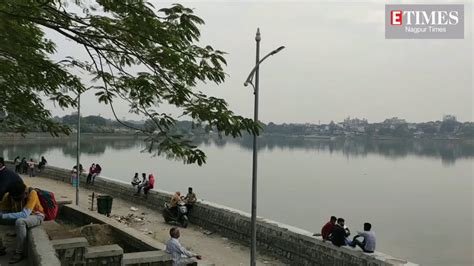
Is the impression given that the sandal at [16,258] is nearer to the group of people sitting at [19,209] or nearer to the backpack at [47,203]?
the group of people sitting at [19,209]

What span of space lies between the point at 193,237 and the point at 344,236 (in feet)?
16.6

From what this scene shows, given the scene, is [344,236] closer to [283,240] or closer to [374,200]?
[283,240]

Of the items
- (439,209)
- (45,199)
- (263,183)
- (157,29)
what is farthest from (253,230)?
(263,183)

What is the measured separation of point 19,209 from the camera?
6.54m

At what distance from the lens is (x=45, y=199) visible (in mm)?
7293

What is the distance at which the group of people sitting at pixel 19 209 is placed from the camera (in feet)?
20.2

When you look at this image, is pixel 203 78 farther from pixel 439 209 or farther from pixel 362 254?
pixel 439 209

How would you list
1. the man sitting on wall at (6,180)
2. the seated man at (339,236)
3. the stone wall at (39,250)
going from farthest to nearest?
the seated man at (339,236) < the man sitting on wall at (6,180) < the stone wall at (39,250)

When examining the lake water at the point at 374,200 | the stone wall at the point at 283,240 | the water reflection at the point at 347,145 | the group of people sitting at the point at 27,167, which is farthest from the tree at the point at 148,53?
the water reflection at the point at 347,145

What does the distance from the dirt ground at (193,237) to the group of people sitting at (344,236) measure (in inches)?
62.0

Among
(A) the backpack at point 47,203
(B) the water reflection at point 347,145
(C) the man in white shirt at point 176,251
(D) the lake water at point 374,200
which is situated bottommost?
(D) the lake water at point 374,200

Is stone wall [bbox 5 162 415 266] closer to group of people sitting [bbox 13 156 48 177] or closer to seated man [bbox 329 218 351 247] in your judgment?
seated man [bbox 329 218 351 247]

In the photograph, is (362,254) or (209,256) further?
(209,256)

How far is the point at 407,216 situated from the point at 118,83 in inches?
1058
